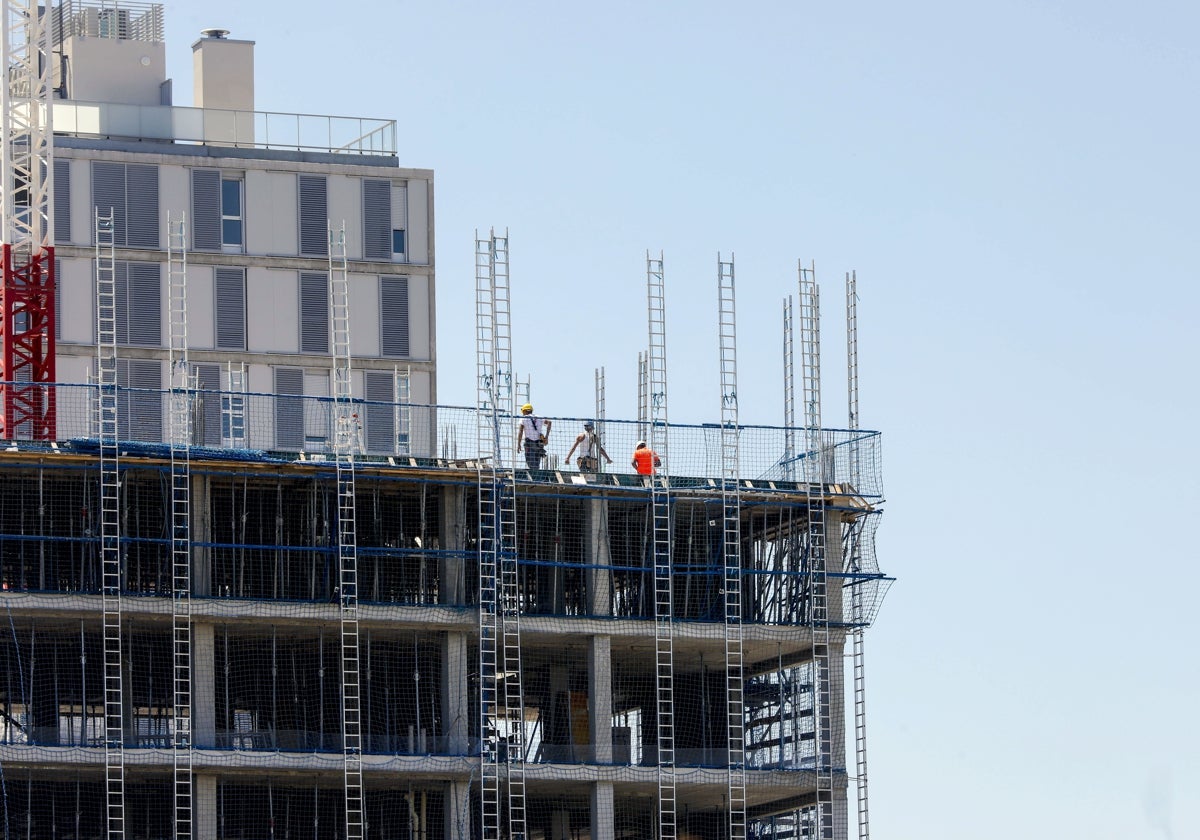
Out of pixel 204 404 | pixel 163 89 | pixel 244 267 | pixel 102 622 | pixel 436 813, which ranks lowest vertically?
pixel 436 813

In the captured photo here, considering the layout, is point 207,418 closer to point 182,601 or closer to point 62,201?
point 182,601

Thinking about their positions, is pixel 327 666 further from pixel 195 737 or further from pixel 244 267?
pixel 244 267

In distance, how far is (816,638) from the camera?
8150 cm

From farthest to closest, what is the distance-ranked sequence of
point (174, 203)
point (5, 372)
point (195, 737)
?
point (174, 203), point (5, 372), point (195, 737)

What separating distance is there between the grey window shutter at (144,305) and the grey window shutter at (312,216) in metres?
5.48

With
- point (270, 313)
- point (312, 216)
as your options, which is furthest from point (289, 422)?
point (312, 216)

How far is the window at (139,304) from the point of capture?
341ft

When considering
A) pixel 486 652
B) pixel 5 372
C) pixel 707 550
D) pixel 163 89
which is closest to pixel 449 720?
pixel 486 652

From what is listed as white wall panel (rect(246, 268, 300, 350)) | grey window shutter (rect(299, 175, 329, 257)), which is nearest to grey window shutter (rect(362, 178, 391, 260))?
grey window shutter (rect(299, 175, 329, 257))

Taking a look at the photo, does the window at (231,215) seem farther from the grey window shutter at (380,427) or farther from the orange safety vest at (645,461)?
the orange safety vest at (645,461)

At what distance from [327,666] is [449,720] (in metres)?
3.58

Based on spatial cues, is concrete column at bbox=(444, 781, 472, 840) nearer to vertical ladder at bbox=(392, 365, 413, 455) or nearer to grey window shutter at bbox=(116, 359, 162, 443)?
vertical ladder at bbox=(392, 365, 413, 455)

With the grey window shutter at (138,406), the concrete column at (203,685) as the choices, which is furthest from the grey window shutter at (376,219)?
the concrete column at (203,685)

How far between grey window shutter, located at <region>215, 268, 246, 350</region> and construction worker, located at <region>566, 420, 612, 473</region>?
27495 millimetres
